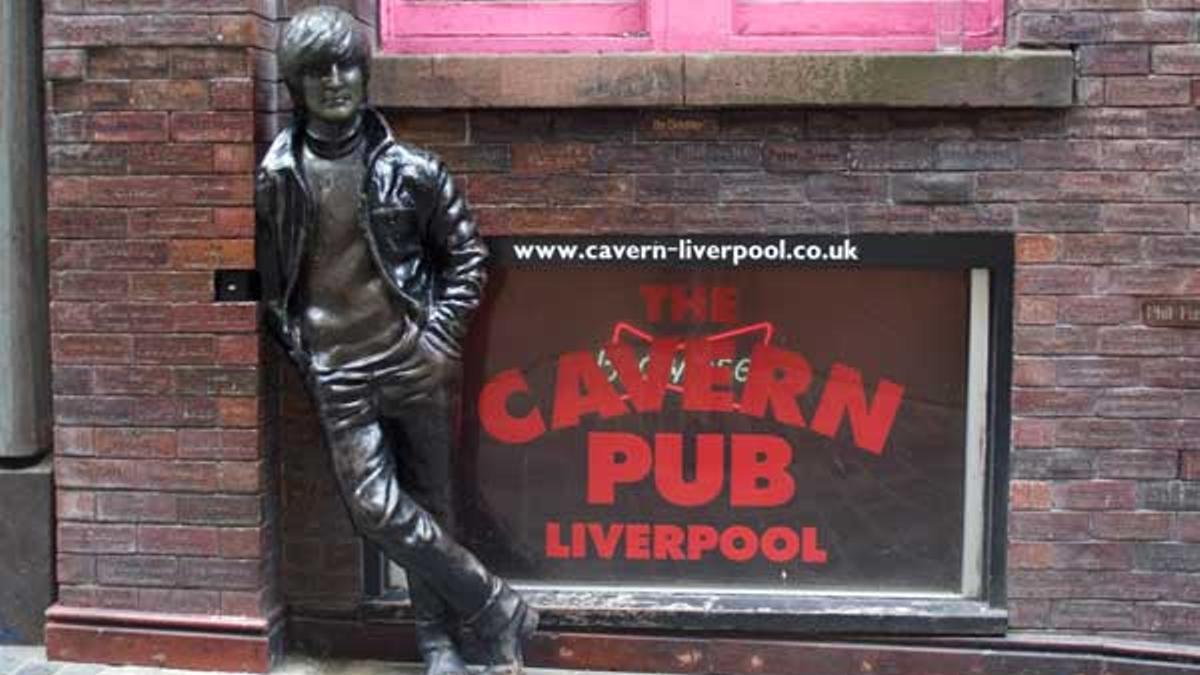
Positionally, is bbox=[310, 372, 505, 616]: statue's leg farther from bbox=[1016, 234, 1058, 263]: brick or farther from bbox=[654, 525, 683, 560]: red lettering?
bbox=[1016, 234, 1058, 263]: brick

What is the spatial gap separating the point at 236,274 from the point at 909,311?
7.09 feet

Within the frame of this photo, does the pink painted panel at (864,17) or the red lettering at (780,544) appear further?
the red lettering at (780,544)

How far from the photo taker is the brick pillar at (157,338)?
175 inches

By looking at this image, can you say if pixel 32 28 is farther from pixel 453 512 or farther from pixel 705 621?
pixel 705 621

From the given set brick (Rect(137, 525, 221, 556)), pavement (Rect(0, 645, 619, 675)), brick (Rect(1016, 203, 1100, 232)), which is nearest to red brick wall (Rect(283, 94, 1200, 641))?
brick (Rect(1016, 203, 1100, 232))

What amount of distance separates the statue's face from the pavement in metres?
1.81

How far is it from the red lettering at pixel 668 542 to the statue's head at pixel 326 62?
173 cm

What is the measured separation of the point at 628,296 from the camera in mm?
4719

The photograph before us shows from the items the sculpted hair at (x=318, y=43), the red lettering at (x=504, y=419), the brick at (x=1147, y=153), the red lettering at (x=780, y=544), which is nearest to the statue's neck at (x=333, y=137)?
the sculpted hair at (x=318, y=43)

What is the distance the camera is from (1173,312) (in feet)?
14.5

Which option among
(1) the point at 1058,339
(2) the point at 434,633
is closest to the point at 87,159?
(2) the point at 434,633

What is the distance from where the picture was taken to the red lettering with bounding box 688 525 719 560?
4.79 metres

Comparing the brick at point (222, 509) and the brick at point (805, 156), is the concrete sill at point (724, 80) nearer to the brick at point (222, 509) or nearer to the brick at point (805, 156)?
the brick at point (805, 156)

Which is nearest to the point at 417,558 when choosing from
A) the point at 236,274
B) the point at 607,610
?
the point at 607,610
